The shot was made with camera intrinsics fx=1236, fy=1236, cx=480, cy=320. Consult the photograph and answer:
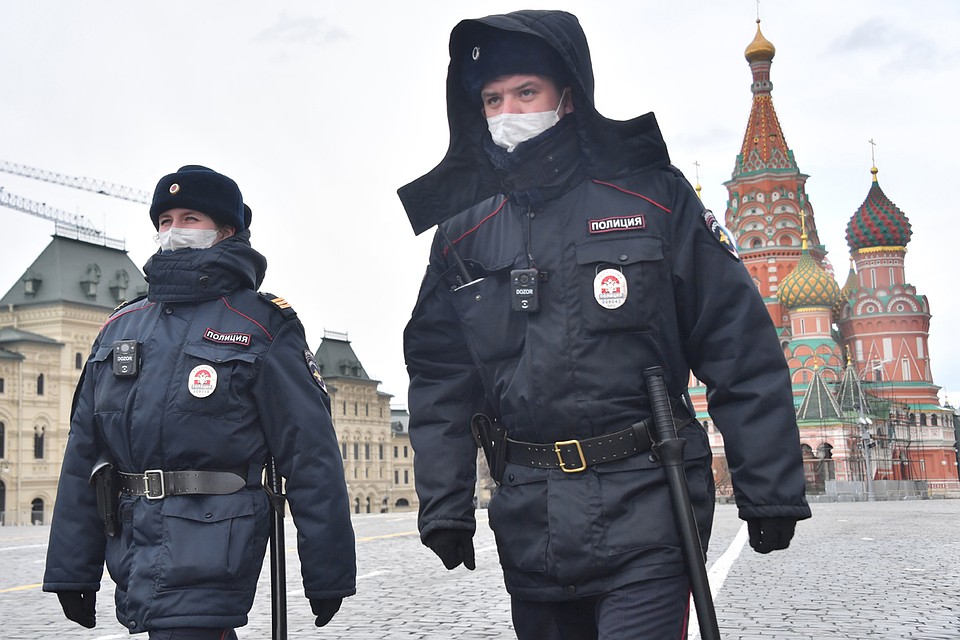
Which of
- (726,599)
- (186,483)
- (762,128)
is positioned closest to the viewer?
(186,483)

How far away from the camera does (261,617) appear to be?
9.77 metres

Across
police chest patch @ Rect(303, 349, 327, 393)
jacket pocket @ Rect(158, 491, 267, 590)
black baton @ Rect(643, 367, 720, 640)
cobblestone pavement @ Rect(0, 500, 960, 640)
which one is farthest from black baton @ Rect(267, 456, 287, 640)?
cobblestone pavement @ Rect(0, 500, 960, 640)

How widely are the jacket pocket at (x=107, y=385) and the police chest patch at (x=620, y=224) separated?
1984 millimetres

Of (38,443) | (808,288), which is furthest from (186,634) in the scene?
(808,288)

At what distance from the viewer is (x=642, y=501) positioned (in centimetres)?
353

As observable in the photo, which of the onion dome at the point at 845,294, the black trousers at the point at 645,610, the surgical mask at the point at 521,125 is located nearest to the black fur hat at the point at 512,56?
the surgical mask at the point at 521,125

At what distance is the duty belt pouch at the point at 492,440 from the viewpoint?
3.81m

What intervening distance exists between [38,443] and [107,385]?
7043 cm

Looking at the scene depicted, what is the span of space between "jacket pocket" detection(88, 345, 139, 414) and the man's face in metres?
1.80

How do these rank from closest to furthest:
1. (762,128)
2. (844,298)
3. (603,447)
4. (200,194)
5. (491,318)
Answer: (603,447) → (491,318) → (200,194) → (844,298) → (762,128)

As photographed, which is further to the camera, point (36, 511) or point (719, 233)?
point (36, 511)

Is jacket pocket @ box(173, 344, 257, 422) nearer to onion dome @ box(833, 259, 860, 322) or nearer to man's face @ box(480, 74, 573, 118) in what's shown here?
man's face @ box(480, 74, 573, 118)

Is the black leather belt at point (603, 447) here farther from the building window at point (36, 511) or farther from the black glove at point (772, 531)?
the building window at point (36, 511)

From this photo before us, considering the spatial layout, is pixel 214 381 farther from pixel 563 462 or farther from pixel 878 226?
pixel 878 226
